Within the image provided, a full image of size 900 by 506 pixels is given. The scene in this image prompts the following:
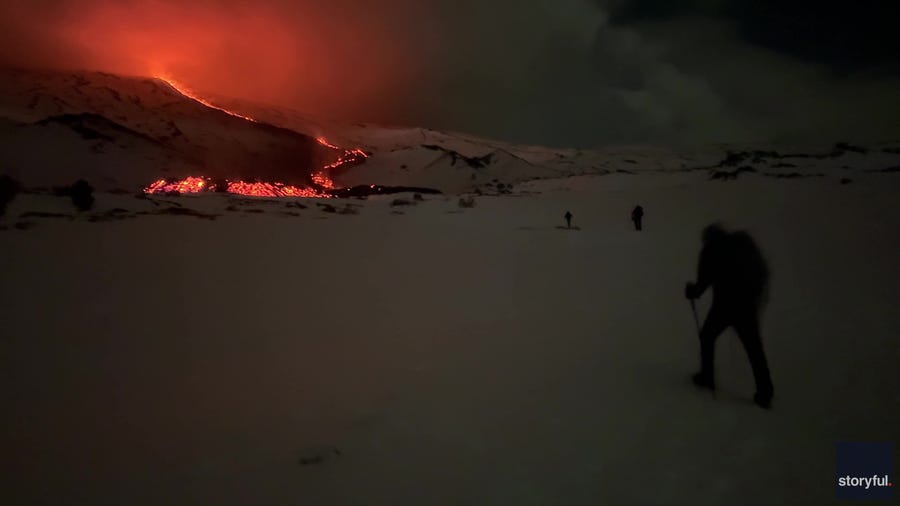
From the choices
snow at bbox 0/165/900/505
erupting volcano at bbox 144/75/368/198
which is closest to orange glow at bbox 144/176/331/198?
erupting volcano at bbox 144/75/368/198

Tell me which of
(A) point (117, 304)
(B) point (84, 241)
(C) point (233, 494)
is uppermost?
(B) point (84, 241)

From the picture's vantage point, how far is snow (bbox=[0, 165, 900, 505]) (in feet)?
10.1

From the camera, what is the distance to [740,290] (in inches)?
169

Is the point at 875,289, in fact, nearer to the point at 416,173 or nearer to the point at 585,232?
the point at 585,232

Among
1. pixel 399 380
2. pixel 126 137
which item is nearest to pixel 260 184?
pixel 126 137

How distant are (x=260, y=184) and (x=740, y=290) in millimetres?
46633

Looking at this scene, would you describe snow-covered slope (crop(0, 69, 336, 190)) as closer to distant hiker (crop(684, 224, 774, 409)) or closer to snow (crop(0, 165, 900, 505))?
snow (crop(0, 165, 900, 505))

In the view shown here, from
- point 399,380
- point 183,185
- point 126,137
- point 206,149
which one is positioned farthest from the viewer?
point 206,149

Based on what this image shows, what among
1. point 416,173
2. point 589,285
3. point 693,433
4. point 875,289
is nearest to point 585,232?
point 589,285

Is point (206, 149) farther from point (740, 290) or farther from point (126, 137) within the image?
point (740, 290)

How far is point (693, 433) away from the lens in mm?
3779

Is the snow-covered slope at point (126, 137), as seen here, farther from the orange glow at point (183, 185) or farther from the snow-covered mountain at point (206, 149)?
the orange glow at point (183, 185)

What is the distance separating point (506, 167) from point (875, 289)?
237 feet

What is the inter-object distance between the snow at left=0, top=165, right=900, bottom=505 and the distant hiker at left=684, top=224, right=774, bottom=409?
44 centimetres
